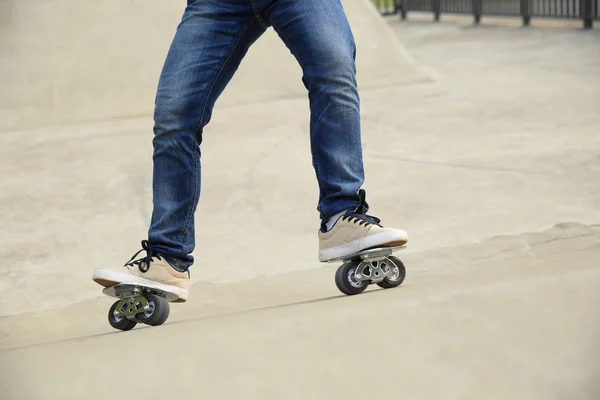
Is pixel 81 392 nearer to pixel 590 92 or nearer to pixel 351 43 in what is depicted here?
pixel 351 43

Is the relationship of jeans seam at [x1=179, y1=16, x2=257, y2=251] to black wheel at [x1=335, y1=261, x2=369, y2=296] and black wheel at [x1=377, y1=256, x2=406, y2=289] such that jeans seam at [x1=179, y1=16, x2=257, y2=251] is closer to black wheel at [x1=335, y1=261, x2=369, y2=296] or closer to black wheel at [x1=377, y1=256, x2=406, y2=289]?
black wheel at [x1=335, y1=261, x2=369, y2=296]

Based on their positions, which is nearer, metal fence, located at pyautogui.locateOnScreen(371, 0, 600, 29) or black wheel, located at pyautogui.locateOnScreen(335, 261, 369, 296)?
black wheel, located at pyautogui.locateOnScreen(335, 261, 369, 296)

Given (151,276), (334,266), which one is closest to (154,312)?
(151,276)

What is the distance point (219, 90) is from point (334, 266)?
1.08 meters

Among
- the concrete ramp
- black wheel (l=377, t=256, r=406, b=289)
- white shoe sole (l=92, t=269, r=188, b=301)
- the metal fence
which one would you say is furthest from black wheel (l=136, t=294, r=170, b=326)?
the metal fence

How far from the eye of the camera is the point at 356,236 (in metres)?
2.37

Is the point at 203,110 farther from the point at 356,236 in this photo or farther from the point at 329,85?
the point at 356,236

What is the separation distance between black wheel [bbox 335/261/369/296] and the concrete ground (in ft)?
0.34

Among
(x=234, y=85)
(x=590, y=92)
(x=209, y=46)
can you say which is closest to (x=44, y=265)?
(x=209, y=46)

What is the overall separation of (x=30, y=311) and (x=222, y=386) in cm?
157

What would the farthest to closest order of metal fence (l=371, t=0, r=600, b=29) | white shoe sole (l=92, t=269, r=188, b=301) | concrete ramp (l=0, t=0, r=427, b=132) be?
1. metal fence (l=371, t=0, r=600, b=29)
2. concrete ramp (l=0, t=0, r=427, b=132)
3. white shoe sole (l=92, t=269, r=188, b=301)

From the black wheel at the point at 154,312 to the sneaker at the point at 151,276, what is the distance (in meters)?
0.04

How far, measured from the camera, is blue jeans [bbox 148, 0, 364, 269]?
2.35 metres

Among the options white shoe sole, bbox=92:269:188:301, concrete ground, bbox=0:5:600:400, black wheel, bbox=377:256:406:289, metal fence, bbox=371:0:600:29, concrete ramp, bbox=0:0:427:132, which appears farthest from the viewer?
metal fence, bbox=371:0:600:29
